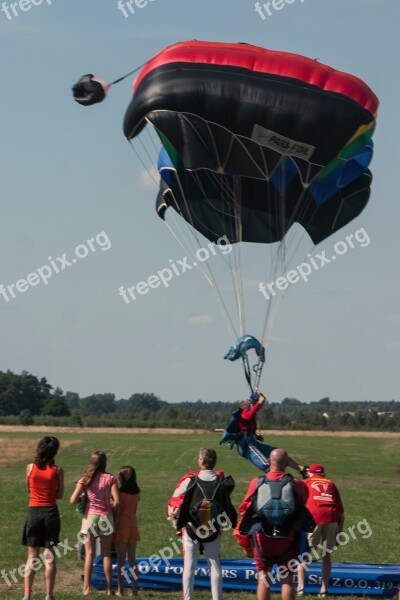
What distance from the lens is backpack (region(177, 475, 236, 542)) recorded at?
8.80 meters

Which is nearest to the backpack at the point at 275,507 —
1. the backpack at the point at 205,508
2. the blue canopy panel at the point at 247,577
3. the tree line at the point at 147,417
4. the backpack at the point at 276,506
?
the backpack at the point at 276,506

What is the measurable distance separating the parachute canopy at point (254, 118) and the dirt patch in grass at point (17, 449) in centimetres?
2126

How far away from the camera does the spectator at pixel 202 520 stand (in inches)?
347

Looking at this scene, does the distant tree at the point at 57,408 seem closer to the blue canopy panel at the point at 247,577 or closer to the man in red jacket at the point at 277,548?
the blue canopy panel at the point at 247,577

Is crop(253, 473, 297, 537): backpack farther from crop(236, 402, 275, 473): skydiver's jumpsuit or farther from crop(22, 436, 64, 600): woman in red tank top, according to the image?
crop(236, 402, 275, 473): skydiver's jumpsuit

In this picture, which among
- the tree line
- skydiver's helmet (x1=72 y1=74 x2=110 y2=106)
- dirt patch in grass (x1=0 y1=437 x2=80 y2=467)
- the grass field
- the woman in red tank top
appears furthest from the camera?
the tree line

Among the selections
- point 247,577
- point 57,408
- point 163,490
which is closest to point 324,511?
point 247,577

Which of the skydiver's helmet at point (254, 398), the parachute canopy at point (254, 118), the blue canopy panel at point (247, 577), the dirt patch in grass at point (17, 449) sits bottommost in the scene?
the blue canopy panel at point (247, 577)

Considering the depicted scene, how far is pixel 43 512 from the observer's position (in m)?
9.25

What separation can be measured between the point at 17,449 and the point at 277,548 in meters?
36.5

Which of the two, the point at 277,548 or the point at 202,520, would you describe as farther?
the point at 202,520

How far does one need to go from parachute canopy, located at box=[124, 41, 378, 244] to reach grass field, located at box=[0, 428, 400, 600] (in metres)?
4.90

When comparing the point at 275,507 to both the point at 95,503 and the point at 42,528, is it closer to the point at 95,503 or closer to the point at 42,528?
the point at 42,528

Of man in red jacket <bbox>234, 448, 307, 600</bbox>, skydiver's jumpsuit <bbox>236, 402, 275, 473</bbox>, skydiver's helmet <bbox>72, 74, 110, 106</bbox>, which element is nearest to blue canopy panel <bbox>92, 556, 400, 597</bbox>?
skydiver's jumpsuit <bbox>236, 402, 275, 473</bbox>
